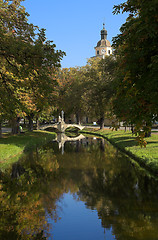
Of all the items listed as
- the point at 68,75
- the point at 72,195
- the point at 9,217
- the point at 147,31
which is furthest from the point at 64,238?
the point at 68,75

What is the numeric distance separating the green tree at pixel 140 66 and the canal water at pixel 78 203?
341 centimetres

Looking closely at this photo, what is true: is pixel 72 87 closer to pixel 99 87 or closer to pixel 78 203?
pixel 99 87

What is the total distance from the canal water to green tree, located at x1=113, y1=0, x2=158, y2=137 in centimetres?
341

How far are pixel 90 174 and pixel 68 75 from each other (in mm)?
58630

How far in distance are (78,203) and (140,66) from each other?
6.23 meters

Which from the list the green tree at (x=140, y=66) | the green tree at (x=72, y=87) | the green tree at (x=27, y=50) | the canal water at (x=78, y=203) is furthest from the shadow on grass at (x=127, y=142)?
the green tree at (x=72, y=87)

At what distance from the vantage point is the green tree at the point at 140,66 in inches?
383

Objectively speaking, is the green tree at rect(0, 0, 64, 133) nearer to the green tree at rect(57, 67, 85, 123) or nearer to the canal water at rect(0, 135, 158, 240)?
the canal water at rect(0, 135, 158, 240)

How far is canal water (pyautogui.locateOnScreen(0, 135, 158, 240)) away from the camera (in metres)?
8.48

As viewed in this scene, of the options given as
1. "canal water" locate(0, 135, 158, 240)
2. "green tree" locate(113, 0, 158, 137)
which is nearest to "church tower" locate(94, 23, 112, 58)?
"canal water" locate(0, 135, 158, 240)

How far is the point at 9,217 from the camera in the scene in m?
9.48

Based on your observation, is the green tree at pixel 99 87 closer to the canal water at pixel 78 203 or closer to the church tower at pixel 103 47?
the canal water at pixel 78 203

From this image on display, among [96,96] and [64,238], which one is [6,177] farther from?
[96,96]

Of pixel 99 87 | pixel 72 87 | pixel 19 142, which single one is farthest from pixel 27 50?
pixel 72 87
